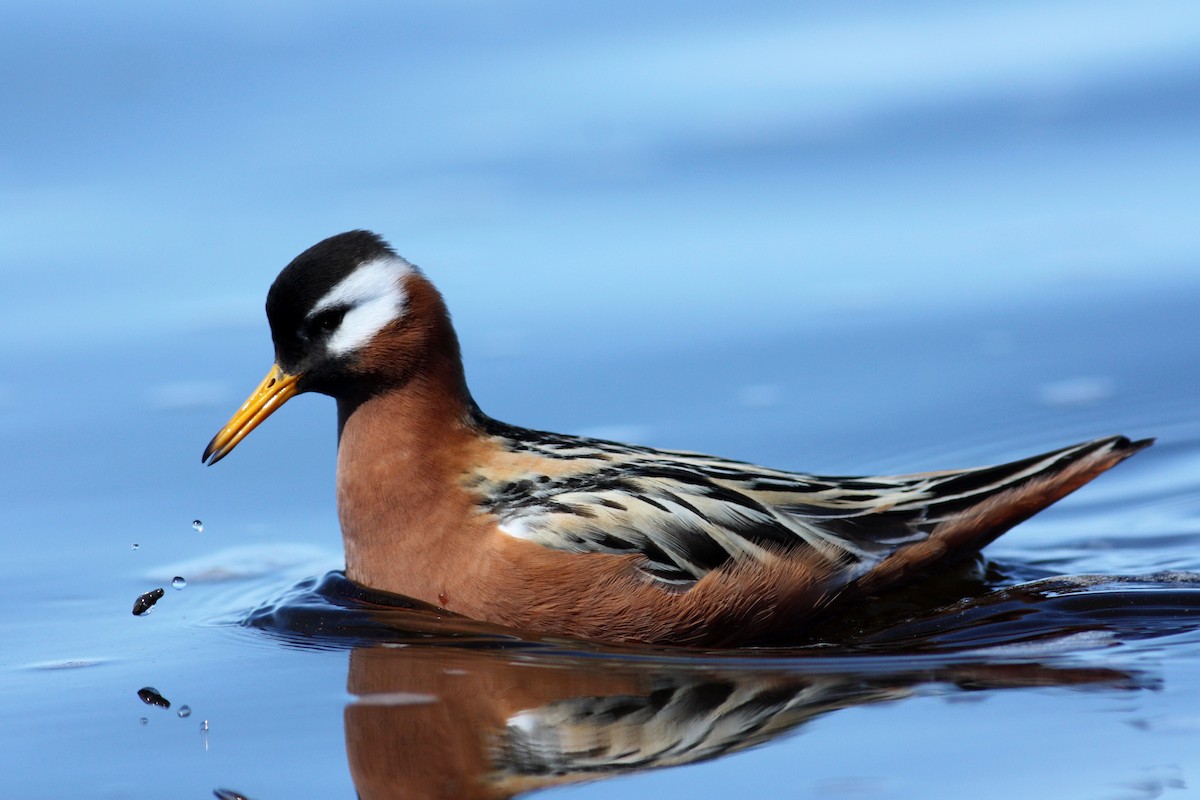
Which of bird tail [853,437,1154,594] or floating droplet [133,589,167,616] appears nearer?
floating droplet [133,589,167,616]

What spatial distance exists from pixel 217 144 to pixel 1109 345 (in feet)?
18.6

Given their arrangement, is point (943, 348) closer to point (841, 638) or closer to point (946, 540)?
point (946, 540)

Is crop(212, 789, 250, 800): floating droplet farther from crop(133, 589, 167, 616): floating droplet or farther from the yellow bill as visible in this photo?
the yellow bill

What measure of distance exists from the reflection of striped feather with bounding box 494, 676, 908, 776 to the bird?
0.83m

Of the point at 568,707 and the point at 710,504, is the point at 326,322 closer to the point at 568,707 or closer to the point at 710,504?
the point at 710,504

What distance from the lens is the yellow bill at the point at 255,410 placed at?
25.0ft

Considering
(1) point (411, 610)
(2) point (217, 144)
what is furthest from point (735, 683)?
(2) point (217, 144)

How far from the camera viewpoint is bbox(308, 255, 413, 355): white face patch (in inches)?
295

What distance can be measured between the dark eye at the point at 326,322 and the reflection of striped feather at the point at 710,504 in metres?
0.84

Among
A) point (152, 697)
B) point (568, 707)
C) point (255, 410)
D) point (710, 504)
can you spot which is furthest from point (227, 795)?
point (710, 504)

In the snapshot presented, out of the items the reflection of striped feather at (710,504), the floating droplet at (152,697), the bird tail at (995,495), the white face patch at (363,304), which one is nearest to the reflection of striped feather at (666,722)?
the reflection of striped feather at (710,504)

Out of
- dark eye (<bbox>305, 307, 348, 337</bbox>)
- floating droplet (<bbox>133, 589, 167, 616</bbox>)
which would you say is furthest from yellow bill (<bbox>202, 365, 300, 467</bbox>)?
floating droplet (<bbox>133, 589, 167, 616</bbox>)

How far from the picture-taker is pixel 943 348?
9.97 metres

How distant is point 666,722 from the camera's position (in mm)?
5887
